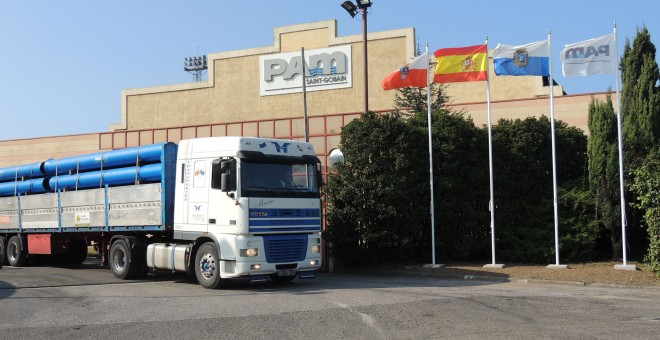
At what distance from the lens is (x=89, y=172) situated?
18375mm

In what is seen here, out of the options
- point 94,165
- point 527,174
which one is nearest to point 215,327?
point 94,165

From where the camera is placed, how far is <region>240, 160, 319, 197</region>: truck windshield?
1404cm

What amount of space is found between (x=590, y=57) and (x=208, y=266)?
37.9ft

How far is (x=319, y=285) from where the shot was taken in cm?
1560

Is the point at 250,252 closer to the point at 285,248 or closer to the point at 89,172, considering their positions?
the point at 285,248

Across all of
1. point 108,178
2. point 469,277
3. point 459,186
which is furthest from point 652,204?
point 108,178

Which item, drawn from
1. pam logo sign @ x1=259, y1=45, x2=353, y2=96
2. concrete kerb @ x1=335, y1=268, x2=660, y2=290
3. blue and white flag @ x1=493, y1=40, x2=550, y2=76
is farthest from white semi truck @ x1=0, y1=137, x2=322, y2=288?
pam logo sign @ x1=259, y1=45, x2=353, y2=96

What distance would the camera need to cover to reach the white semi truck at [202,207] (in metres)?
14.0

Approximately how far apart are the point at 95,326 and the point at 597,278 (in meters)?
12.0

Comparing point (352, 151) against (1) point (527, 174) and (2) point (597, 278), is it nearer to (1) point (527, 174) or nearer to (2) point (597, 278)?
(1) point (527, 174)

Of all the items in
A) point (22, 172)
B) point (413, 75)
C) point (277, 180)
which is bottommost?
point (277, 180)

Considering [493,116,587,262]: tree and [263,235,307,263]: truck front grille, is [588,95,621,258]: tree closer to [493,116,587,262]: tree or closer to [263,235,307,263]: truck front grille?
[493,116,587,262]: tree

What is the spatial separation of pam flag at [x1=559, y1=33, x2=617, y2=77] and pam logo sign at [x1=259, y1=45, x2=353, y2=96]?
25080mm

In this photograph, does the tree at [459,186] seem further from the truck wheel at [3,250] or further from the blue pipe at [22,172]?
the truck wheel at [3,250]
